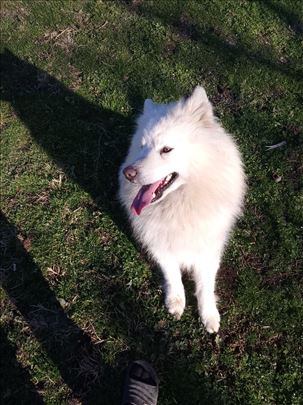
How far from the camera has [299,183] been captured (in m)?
4.11

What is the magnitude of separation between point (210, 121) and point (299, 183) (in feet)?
5.92

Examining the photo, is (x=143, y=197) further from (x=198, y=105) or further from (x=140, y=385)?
(x=140, y=385)

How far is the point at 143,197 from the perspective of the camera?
2.80 meters

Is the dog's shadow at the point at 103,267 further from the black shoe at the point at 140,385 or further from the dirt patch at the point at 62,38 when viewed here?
the dirt patch at the point at 62,38

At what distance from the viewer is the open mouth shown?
2729 millimetres

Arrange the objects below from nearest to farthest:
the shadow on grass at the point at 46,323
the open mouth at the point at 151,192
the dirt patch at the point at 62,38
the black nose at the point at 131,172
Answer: the black nose at the point at 131,172
the open mouth at the point at 151,192
the shadow on grass at the point at 46,323
the dirt patch at the point at 62,38

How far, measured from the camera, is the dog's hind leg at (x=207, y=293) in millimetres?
3195

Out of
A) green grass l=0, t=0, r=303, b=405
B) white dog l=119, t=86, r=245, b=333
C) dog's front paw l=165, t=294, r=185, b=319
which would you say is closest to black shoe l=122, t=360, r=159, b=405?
green grass l=0, t=0, r=303, b=405

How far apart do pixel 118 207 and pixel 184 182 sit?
5.13 feet

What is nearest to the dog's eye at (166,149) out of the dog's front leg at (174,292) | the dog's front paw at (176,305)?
the dog's front leg at (174,292)

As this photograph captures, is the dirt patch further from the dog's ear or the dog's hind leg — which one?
the dog's hind leg

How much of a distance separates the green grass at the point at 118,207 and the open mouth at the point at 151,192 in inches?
44.7

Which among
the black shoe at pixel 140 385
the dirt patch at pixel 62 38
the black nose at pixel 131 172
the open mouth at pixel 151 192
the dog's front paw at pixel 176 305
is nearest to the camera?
the black nose at pixel 131 172

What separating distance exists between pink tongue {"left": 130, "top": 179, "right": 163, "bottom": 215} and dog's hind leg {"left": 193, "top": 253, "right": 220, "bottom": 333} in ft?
2.30
